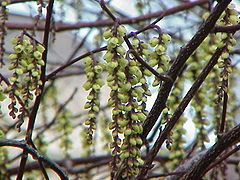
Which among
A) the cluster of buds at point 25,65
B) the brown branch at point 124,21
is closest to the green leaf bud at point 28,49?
the cluster of buds at point 25,65

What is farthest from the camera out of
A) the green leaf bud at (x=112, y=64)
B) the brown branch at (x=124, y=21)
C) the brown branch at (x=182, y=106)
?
the brown branch at (x=124, y=21)

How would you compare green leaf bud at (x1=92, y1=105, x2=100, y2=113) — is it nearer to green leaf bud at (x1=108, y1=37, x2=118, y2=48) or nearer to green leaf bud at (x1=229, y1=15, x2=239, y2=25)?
green leaf bud at (x1=108, y1=37, x2=118, y2=48)

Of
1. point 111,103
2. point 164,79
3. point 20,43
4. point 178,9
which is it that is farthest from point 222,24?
point 178,9

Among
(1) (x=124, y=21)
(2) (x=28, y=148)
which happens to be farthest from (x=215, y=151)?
(1) (x=124, y=21)

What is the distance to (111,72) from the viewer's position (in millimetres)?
826

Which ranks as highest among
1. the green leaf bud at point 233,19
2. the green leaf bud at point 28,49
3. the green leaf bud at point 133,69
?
the green leaf bud at point 28,49

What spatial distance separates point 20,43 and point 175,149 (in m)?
0.71

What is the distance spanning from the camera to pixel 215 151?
0.93m

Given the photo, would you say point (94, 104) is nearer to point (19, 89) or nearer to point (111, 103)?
point (111, 103)

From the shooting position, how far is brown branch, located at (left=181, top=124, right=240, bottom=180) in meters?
0.90

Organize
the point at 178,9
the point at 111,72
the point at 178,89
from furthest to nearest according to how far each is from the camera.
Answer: the point at 178,9
the point at 178,89
the point at 111,72

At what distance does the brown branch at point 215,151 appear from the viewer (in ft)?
2.95

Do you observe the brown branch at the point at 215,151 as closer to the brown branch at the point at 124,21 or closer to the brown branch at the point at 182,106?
the brown branch at the point at 182,106

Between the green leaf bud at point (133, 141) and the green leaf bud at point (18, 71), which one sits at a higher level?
the green leaf bud at point (18, 71)
